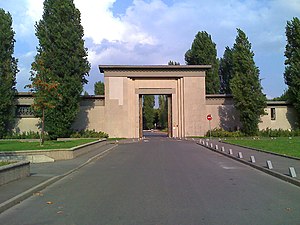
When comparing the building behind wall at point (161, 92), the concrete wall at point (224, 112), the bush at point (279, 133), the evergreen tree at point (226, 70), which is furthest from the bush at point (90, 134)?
the evergreen tree at point (226, 70)

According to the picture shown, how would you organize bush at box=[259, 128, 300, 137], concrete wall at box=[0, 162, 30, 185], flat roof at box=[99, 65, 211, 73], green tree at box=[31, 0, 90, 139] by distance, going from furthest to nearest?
flat roof at box=[99, 65, 211, 73], bush at box=[259, 128, 300, 137], green tree at box=[31, 0, 90, 139], concrete wall at box=[0, 162, 30, 185]

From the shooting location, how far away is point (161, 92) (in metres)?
54.0

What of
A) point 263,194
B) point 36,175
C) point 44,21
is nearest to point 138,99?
point 44,21

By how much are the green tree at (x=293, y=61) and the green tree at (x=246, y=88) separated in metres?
4.35

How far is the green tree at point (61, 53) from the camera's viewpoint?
42.5 meters

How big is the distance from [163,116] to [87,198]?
8716 centimetres

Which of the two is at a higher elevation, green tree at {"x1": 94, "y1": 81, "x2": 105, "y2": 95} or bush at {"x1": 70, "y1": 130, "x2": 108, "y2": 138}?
green tree at {"x1": 94, "y1": 81, "x2": 105, "y2": 95}

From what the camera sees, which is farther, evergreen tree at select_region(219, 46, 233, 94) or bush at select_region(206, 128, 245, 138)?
evergreen tree at select_region(219, 46, 233, 94)

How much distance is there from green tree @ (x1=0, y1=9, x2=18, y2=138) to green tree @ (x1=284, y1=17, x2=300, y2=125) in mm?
35061

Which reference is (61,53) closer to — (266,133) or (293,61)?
(266,133)

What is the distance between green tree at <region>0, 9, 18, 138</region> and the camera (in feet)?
143

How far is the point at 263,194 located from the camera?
9.88 m

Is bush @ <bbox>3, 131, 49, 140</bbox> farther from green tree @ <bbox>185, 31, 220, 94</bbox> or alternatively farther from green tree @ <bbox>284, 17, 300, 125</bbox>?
green tree @ <bbox>284, 17, 300, 125</bbox>

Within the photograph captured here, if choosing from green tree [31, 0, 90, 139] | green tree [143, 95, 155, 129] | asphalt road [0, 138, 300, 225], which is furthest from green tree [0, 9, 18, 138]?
green tree [143, 95, 155, 129]
